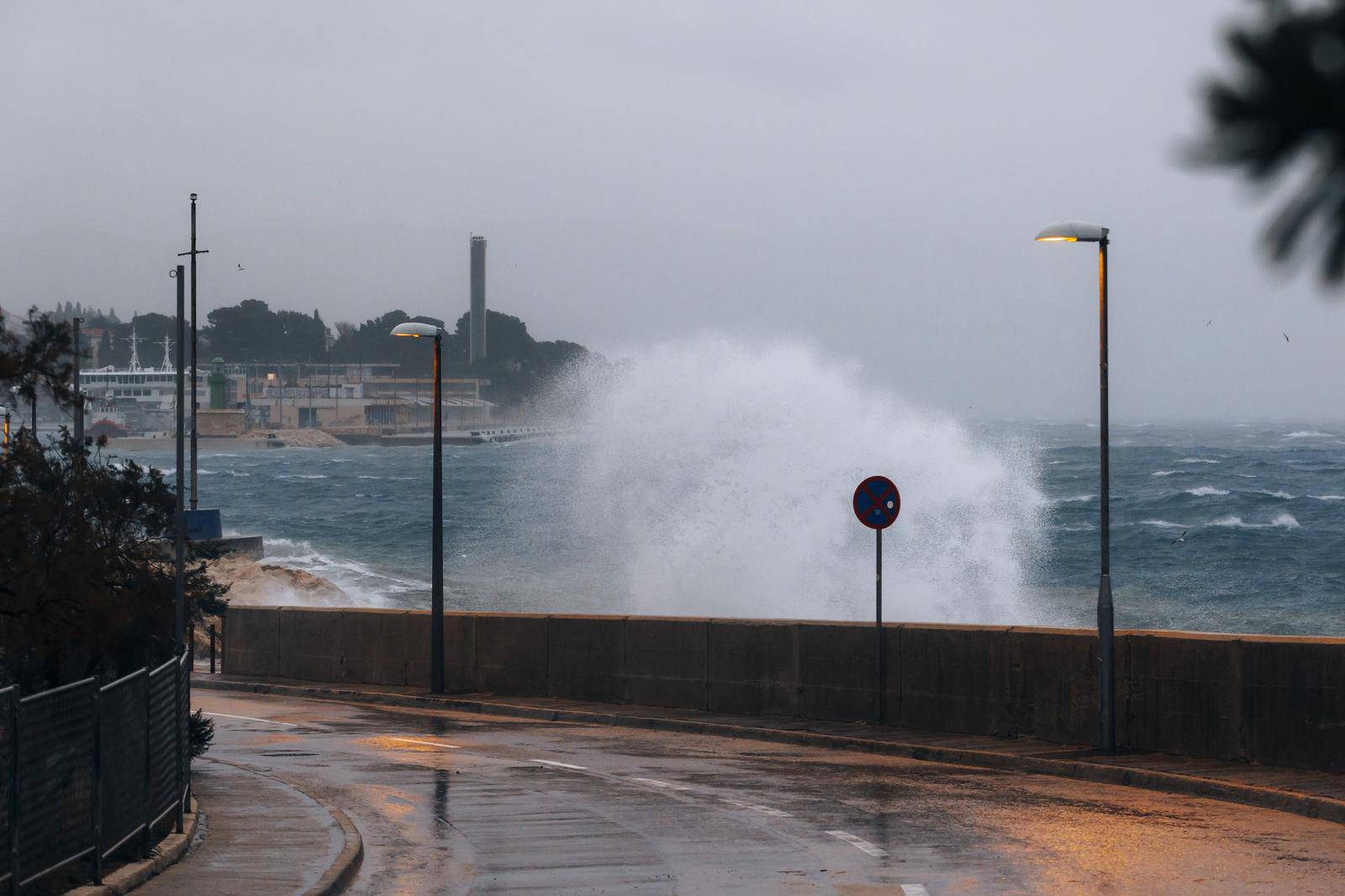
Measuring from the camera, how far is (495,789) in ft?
52.0

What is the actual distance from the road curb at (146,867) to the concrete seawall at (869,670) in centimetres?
979

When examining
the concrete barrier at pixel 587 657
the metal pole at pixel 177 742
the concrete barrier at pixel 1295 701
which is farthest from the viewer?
the concrete barrier at pixel 587 657

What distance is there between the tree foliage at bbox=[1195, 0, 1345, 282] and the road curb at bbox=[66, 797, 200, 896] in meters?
8.18

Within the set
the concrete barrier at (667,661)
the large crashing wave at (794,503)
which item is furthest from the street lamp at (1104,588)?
the large crashing wave at (794,503)

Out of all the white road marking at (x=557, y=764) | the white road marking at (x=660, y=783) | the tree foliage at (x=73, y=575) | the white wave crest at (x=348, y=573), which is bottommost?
the white wave crest at (x=348, y=573)

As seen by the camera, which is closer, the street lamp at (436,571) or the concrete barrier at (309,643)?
the street lamp at (436,571)

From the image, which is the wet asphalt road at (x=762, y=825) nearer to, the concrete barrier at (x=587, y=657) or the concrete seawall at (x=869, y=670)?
the concrete seawall at (x=869, y=670)

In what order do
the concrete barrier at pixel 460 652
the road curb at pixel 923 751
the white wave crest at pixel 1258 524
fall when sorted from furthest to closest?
the white wave crest at pixel 1258 524 < the concrete barrier at pixel 460 652 < the road curb at pixel 923 751

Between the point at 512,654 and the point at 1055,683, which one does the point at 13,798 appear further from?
the point at 512,654

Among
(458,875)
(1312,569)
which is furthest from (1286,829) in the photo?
(1312,569)

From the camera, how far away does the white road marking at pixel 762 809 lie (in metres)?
13.8

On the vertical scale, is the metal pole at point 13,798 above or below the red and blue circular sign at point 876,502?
below

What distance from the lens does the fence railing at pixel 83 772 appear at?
8.34 metres

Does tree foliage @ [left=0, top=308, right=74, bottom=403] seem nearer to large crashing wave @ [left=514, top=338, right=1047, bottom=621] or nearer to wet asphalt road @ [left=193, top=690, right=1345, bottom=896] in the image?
wet asphalt road @ [left=193, top=690, right=1345, bottom=896]
